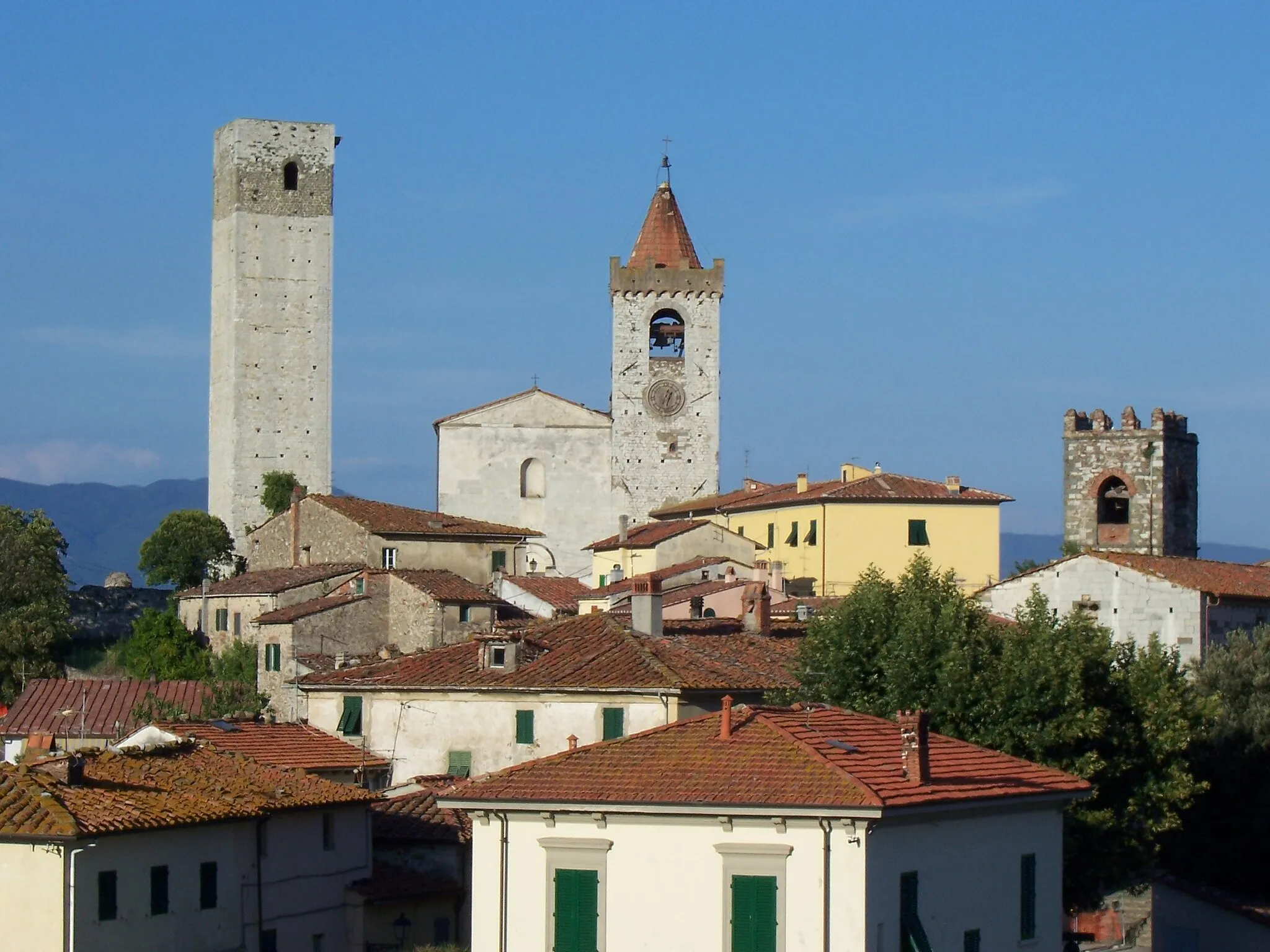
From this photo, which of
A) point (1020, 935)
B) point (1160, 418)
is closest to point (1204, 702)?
point (1020, 935)

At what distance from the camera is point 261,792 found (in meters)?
28.8

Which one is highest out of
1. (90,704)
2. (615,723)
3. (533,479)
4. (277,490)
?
(533,479)

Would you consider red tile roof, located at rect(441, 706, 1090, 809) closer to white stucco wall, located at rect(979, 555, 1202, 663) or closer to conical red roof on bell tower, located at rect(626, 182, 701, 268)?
white stucco wall, located at rect(979, 555, 1202, 663)

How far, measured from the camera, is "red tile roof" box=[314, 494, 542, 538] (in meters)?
53.2

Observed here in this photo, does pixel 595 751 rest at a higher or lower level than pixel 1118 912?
higher

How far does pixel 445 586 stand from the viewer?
155ft

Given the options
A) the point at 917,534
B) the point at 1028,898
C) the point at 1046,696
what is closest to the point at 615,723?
the point at 1046,696

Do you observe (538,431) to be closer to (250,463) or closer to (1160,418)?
(250,463)

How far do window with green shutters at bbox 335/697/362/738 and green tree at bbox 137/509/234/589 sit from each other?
32.1 meters

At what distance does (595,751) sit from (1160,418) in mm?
33392

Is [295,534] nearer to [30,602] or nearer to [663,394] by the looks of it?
[30,602]

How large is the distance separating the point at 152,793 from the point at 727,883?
8.29 metres

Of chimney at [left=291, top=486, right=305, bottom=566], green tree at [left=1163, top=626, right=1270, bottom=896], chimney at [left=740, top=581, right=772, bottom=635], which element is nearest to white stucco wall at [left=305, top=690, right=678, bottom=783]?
chimney at [left=740, top=581, right=772, bottom=635]

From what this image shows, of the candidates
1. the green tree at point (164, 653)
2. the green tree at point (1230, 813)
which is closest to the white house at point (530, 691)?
the green tree at point (1230, 813)
